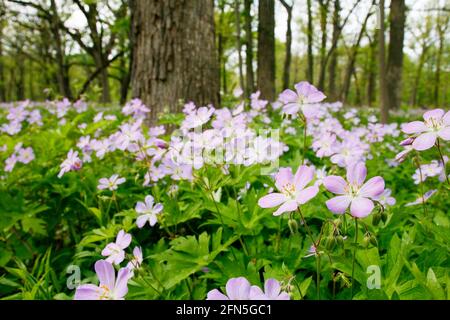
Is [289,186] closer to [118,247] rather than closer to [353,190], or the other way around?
[353,190]

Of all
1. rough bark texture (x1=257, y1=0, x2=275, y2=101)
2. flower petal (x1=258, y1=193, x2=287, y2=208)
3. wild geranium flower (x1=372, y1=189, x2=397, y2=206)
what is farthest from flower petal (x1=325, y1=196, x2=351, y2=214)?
rough bark texture (x1=257, y1=0, x2=275, y2=101)

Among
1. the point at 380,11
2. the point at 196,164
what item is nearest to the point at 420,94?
the point at 380,11

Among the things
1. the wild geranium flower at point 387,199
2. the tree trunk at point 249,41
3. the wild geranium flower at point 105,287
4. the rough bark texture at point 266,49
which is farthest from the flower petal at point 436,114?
the tree trunk at point 249,41

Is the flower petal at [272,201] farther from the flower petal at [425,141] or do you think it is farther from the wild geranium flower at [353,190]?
the flower petal at [425,141]

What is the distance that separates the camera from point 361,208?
0.89m

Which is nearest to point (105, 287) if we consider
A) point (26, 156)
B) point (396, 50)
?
point (26, 156)

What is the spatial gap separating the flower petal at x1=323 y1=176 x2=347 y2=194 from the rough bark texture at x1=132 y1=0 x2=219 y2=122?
9.00ft

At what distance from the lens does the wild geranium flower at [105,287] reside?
2.92 feet

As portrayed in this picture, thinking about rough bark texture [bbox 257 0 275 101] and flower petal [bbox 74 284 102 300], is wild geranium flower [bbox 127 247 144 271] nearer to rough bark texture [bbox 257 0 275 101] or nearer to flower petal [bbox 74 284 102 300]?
flower petal [bbox 74 284 102 300]

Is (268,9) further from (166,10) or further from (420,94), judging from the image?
(420,94)

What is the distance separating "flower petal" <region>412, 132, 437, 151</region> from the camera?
40.3 inches

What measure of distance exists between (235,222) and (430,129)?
0.76m

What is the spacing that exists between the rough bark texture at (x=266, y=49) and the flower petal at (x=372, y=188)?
2.88m

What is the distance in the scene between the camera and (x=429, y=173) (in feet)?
6.71
